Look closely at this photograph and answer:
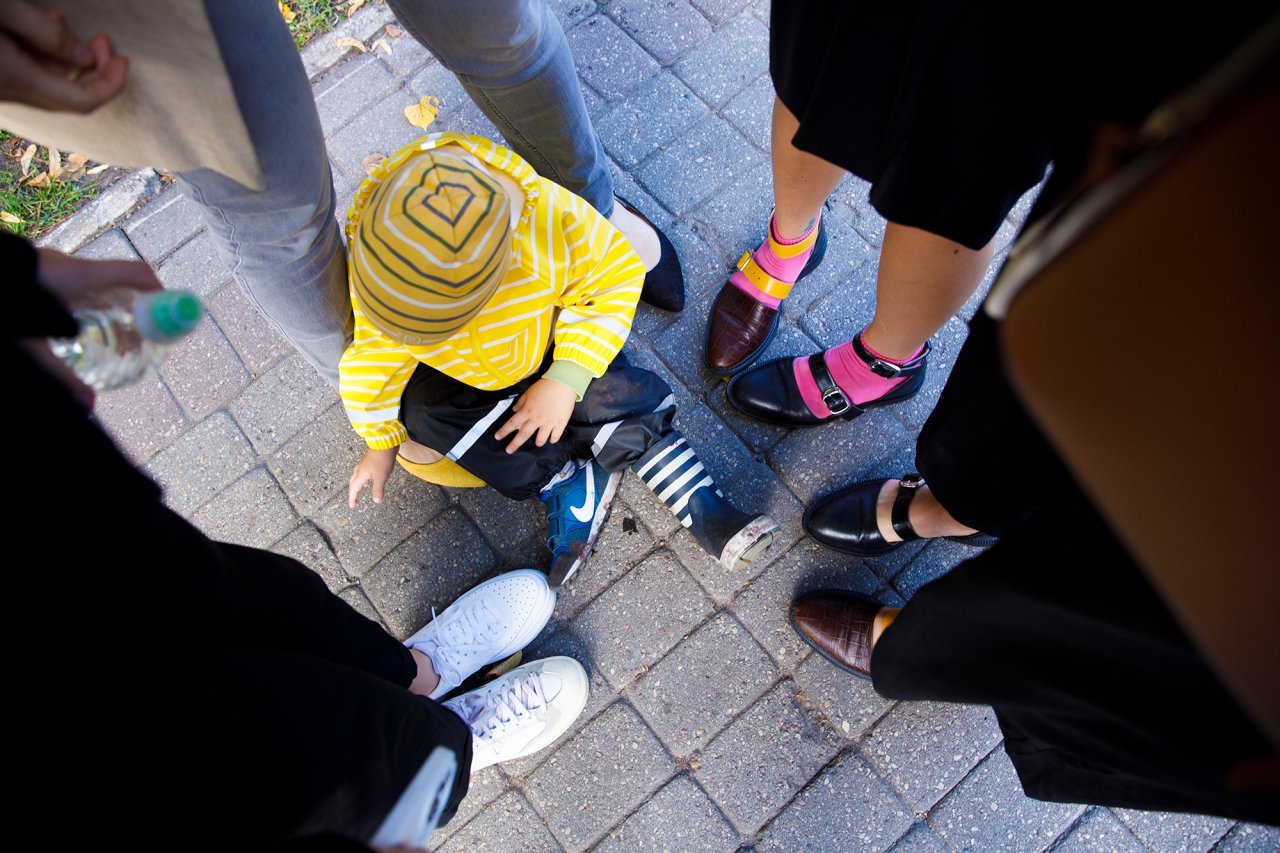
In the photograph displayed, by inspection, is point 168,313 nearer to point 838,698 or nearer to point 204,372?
point 204,372

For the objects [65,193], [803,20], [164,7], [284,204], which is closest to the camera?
[164,7]

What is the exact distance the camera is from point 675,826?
2.05 metres

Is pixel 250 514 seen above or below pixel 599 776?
above

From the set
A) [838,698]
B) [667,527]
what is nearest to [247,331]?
[667,527]

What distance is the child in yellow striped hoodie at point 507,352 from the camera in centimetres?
151

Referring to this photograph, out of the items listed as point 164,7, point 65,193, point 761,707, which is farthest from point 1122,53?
point 65,193

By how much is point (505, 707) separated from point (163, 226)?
7.11 feet

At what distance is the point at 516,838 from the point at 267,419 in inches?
60.3

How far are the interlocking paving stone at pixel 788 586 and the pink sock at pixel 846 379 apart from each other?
0.43m

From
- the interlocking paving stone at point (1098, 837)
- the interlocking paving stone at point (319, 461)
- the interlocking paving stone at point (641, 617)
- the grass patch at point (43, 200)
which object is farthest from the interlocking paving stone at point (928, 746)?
the grass patch at point (43, 200)

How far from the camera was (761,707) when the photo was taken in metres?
2.13

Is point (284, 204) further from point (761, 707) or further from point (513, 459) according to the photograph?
point (761, 707)

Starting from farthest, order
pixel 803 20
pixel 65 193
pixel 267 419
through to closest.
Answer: pixel 65 193 < pixel 267 419 < pixel 803 20

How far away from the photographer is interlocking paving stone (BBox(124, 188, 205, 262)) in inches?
110
